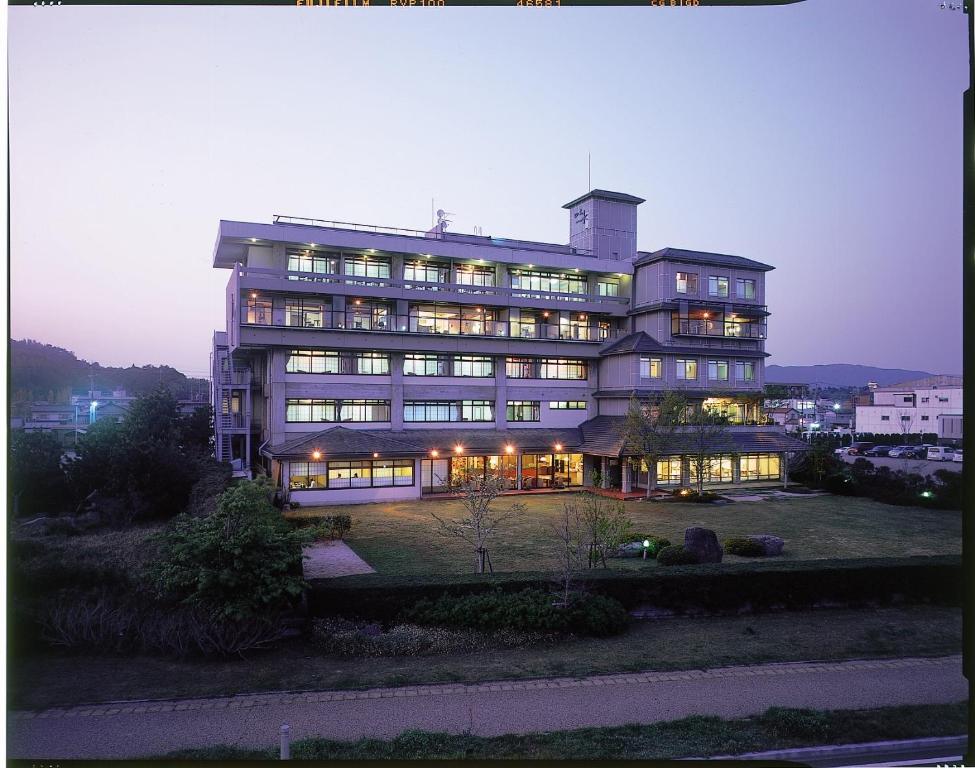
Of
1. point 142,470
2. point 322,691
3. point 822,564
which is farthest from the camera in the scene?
point 142,470

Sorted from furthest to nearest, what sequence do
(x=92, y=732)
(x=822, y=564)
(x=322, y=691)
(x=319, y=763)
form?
1. (x=822, y=564)
2. (x=322, y=691)
3. (x=92, y=732)
4. (x=319, y=763)

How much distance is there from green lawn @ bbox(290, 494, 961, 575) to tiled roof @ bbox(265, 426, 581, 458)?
2.30 m

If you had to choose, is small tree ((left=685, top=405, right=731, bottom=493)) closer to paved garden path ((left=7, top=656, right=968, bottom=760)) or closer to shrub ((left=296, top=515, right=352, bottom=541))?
shrub ((left=296, top=515, right=352, bottom=541))

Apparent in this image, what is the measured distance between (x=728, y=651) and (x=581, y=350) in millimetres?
22698

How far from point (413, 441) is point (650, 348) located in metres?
12.3

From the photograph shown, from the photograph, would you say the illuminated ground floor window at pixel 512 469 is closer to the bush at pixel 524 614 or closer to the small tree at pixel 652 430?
the small tree at pixel 652 430

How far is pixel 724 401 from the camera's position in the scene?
30.9 meters

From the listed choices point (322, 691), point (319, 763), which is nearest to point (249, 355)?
point (322, 691)

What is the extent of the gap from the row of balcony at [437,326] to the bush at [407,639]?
18.1 meters

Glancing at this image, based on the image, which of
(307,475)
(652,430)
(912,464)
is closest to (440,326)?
(307,475)

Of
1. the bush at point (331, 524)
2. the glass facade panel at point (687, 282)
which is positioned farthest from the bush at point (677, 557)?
the glass facade panel at point (687, 282)

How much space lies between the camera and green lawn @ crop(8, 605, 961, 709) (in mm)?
7590

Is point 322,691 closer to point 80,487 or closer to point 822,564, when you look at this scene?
point 822,564

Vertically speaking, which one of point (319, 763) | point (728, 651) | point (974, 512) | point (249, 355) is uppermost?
point (249, 355)
